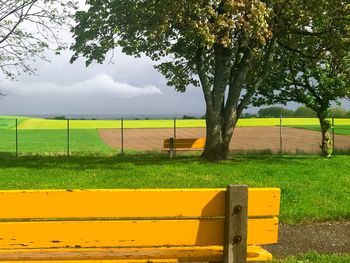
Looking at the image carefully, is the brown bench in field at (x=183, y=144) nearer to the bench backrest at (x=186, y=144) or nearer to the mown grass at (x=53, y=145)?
the bench backrest at (x=186, y=144)

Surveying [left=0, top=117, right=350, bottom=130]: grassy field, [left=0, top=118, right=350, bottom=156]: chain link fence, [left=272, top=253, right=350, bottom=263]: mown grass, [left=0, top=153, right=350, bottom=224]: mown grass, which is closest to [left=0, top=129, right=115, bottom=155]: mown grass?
[left=0, top=118, right=350, bottom=156]: chain link fence

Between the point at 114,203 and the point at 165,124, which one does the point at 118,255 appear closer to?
the point at 114,203

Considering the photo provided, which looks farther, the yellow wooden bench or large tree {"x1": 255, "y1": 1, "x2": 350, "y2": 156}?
large tree {"x1": 255, "y1": 1, "x2": 350, "y2": 156}

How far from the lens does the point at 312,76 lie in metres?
27.0

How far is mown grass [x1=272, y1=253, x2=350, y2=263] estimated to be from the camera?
6488 mm

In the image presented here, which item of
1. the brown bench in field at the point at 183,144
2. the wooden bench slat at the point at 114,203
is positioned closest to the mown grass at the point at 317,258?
the wooden bench slat at the point at 114,203

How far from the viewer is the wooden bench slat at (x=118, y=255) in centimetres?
409

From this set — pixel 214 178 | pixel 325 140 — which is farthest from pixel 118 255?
pixel 325 140

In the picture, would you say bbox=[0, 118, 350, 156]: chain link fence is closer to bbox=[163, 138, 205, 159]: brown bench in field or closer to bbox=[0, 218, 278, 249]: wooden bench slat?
bbox=[163, 138, 205, 159]: brown bench in field

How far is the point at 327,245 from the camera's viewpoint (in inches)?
300

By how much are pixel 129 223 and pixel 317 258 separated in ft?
11.4

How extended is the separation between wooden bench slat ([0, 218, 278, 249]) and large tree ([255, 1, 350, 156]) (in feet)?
68.9

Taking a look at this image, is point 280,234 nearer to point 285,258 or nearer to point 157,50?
point 285,258

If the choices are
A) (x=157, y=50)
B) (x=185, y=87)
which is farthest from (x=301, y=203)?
(x=185, y=87)
